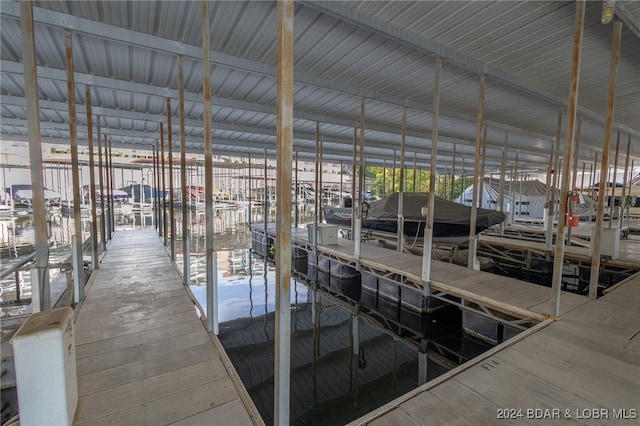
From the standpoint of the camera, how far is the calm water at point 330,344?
11.8 ft

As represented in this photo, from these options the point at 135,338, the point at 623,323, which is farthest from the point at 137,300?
the point at 623,323

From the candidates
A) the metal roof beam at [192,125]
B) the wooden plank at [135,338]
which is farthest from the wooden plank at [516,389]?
the metal roof beam at [192,125]

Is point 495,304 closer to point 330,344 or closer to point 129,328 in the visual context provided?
→ point 330,344

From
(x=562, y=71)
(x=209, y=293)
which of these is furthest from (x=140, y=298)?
(x=562, y=71)

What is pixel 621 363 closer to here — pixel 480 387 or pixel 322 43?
pixel 480 387

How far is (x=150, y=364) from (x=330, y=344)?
9.72 ft

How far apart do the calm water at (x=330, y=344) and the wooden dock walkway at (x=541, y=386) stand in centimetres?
135

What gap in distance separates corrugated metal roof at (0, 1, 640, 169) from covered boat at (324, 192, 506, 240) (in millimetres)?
2274

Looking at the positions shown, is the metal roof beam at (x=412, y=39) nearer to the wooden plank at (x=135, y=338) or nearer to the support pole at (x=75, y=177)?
the support pole at (x=75, y=177)

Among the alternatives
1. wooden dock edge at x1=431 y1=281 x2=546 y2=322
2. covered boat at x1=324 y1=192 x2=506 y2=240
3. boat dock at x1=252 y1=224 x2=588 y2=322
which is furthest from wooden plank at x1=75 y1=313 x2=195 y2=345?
covered boat at x1=324 y1=192 x2=506 y2=240

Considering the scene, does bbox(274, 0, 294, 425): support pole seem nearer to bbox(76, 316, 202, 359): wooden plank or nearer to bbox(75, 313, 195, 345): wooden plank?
bbox(76, 316, 202, 359): wooden plank

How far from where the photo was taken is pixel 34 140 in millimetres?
2758

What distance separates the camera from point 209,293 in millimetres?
3299

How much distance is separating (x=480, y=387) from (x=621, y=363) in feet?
4.70
